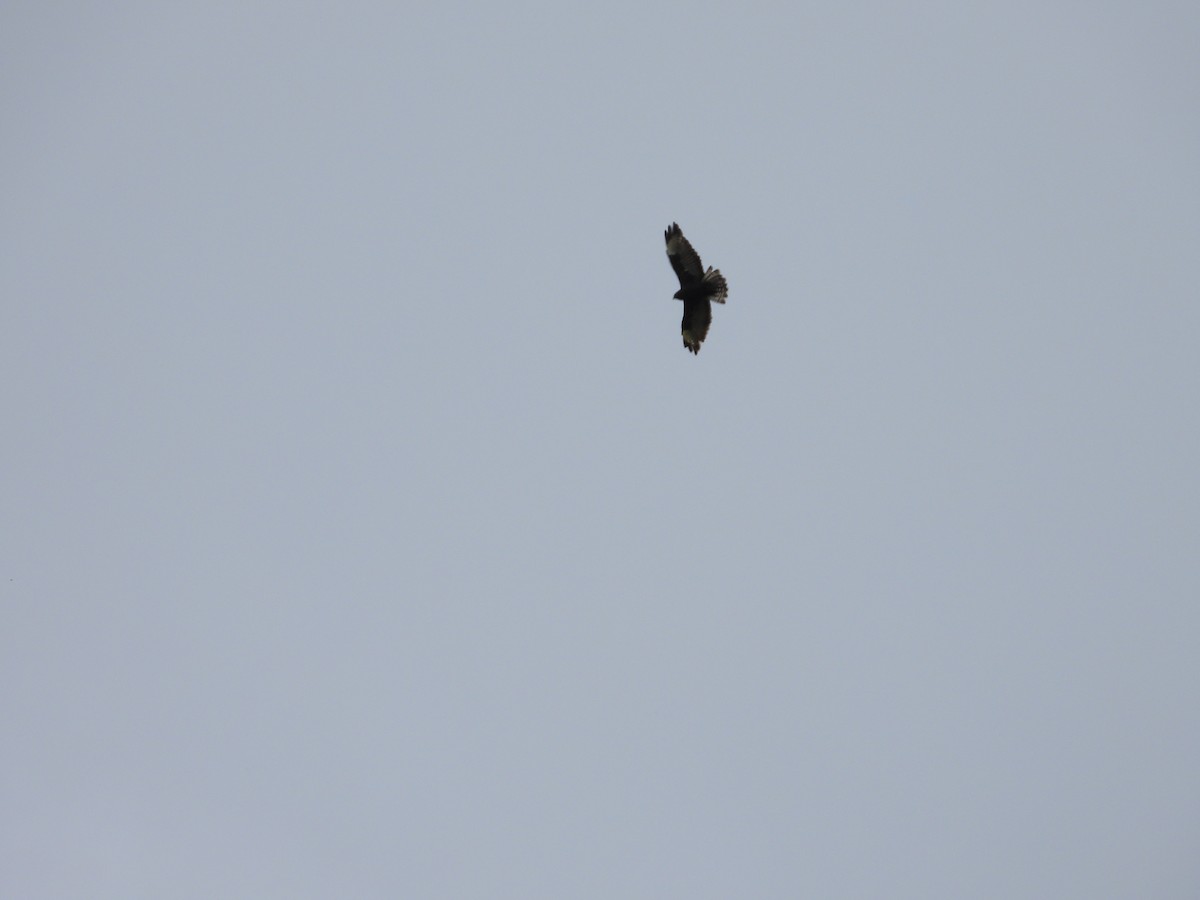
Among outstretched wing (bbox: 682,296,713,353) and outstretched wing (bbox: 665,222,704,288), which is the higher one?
outstretched wing (bbox: 665,222,704,288)

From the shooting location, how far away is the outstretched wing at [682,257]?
112ft

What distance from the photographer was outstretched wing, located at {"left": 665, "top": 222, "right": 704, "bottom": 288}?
112ft

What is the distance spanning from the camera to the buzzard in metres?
34.2

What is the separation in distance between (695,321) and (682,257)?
1741mm

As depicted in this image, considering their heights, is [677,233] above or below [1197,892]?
above

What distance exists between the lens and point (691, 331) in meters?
35.2

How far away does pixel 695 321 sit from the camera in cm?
3525

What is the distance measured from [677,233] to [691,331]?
2.49 m

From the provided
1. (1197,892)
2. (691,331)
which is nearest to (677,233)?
(691,331)

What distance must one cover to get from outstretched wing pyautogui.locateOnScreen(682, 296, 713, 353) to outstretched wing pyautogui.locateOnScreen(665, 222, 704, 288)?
697 millimetres

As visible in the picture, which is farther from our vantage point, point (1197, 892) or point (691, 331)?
point (1197, 892)

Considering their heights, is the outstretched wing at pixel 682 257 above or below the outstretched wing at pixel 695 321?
above

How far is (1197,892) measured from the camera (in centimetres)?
8775

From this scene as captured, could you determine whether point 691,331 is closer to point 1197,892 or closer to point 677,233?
point 677,233
